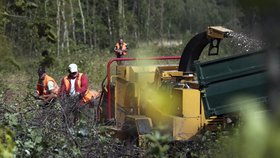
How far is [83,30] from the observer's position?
5184 cm

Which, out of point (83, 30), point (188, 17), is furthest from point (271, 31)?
point (188, 17)

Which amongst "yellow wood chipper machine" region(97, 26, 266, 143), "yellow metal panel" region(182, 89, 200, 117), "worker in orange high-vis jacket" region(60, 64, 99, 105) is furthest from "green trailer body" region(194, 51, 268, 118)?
"worker in orange high-vis jacket" region(60, 64, 99, 105)

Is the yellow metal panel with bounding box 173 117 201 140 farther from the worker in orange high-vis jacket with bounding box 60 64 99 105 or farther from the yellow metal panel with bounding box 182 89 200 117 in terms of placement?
the worker in orange high-vis jacket with bounding box 60 64 99 105

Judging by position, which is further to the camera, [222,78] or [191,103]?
[191,103]

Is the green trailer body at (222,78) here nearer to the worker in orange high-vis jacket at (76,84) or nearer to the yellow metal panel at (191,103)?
the yellow metal panel at (191,103)

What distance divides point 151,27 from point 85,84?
4413 cm

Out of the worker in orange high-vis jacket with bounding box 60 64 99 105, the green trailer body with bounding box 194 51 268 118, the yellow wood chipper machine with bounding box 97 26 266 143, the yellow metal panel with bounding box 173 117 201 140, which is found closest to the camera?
the green trailer body with bounding box 194 51 268 118

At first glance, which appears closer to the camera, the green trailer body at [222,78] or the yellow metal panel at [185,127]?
the green trailer body at [222,78]

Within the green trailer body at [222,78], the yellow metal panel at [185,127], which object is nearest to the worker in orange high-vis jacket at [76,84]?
the yellow metal panel at [185,127]

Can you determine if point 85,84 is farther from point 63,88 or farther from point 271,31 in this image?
point 271,31

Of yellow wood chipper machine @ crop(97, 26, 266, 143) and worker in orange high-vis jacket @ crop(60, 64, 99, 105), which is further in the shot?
worker in orange high-vis jacket @ crop(60, 64, 99, 105)

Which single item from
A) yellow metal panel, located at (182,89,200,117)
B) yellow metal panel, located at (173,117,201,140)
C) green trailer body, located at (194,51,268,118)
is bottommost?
yellow metal panel, located at (173,117,201,140)

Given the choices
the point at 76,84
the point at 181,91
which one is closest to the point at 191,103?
the point at 181,91

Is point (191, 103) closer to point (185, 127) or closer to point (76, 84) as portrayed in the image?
point (185, 127)
